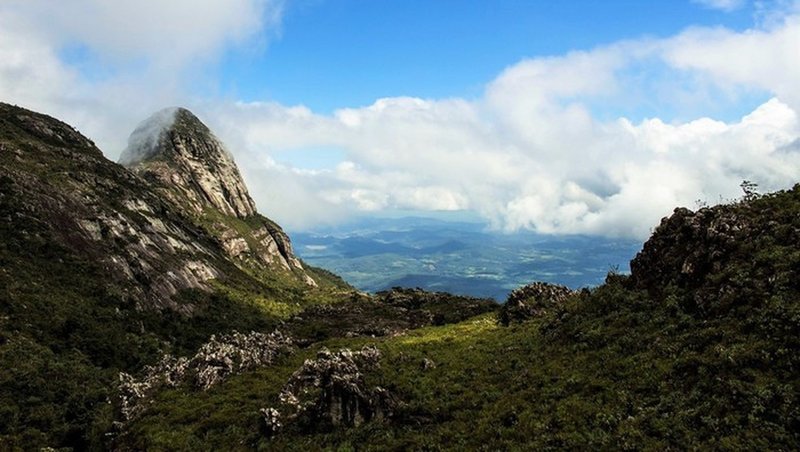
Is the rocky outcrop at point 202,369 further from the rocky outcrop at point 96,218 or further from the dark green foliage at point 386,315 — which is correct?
the rocky outcrop at point 96,218

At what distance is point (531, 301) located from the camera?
69688mm

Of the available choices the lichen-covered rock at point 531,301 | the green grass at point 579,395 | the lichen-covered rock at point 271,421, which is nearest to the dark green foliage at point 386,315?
the lichen-covered rock at point 531,301

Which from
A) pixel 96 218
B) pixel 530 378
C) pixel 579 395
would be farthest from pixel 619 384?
pixel 96 218

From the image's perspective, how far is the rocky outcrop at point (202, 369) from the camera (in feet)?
140

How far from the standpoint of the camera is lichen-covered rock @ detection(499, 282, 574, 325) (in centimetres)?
6606

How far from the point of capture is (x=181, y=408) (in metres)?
38.4

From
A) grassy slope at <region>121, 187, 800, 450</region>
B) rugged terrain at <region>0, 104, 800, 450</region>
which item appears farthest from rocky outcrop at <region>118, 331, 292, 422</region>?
grassy slope at <region>121, 187, 800, 450</region>

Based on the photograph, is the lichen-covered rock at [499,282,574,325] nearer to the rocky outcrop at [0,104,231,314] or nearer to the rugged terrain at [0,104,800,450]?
the rugged terrain at [0,104,800,450]

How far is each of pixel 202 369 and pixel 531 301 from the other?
48.2 metres

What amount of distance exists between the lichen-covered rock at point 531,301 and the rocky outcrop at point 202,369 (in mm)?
34060

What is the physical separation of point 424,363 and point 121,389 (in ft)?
103

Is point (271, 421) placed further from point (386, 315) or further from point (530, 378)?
point (386, 315)

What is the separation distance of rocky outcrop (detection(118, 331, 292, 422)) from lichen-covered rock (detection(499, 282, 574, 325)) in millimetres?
34060

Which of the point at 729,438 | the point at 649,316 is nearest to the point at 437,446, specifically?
the point at 729,438
